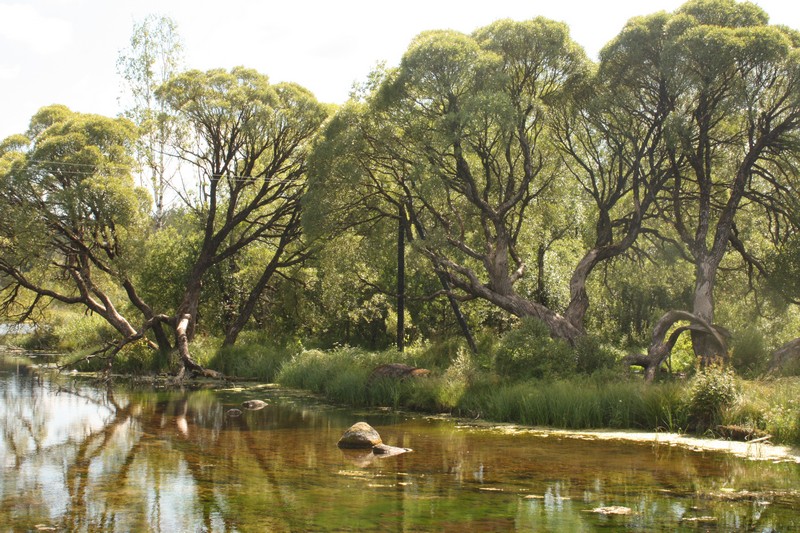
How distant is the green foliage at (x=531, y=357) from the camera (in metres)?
20.0

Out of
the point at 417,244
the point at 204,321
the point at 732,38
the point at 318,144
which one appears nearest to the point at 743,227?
the point at 732,38

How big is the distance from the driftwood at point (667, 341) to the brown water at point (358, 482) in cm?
602

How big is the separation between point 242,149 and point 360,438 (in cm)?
2175

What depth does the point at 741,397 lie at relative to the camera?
594 inches

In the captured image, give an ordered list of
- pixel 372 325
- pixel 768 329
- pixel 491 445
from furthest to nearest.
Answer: pixel 372 325, pixel 768 329, pixel 491 445

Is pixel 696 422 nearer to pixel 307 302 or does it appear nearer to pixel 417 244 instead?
pixel 417 244

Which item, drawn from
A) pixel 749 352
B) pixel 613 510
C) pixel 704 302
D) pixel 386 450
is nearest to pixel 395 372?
pixel 386 450

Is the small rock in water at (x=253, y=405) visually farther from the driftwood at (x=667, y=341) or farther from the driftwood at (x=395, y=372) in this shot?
the driftwood at (x=667, y=341)

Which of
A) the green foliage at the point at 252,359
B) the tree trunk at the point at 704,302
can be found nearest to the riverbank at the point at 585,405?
the tree trunk at the point at 704,302

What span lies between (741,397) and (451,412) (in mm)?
7210

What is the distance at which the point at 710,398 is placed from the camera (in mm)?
15359

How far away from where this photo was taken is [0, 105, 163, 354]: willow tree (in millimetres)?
28266

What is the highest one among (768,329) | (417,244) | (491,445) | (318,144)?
(318,144)

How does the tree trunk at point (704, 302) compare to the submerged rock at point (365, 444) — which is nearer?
the submerged rock at point (365, 444)
